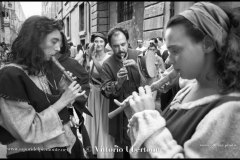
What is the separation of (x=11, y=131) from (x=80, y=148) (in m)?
0.46

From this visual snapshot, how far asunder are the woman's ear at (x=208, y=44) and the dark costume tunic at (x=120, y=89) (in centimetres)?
161

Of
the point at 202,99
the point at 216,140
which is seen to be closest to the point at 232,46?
the point at 202,99

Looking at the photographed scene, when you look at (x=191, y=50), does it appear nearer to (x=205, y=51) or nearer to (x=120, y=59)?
(x=205, y=51)

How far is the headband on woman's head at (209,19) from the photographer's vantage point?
2.94ft

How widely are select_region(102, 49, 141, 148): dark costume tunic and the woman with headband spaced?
155 cm

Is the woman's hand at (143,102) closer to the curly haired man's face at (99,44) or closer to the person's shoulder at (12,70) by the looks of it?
the person's shoulder at (12,70)

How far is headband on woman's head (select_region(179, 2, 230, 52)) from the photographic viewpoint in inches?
35.3

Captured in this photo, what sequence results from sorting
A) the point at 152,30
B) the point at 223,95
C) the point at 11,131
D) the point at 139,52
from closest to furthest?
the point at 223,95 → the point at 152,30 → the point at 11,131 → the point at 139,52

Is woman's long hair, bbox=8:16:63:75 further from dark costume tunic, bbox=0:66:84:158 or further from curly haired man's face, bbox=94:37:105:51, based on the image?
curly haired man's face, bbox=94:37:105:51

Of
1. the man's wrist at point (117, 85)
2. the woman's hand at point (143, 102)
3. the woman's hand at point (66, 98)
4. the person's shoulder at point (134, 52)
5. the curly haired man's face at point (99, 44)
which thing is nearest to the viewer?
the woman's hand at point (143, 102)

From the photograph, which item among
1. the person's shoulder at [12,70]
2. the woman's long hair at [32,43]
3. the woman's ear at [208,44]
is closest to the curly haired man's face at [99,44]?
the woman's long hair at [32,43]

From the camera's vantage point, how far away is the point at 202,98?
101 centimetres

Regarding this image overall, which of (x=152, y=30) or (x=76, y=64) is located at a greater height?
(x=152, y=30)

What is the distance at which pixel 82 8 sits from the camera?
932mm
